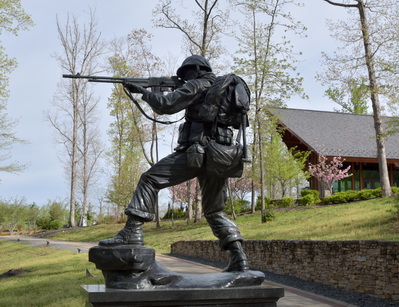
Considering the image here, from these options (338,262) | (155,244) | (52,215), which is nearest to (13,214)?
(52,215)

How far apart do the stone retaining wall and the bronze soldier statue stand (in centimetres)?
430

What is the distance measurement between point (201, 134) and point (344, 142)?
28.1m

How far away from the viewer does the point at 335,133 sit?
32.3 metres

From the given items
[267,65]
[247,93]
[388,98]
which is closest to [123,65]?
[267,65]

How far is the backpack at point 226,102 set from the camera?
4980 millimetres

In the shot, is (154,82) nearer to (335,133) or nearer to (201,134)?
(201,134)

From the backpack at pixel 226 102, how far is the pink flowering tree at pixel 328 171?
23.6 meters

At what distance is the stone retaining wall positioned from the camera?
318 inches

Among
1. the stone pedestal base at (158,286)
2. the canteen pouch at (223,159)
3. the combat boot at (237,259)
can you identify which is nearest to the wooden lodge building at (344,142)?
the canteen pouch at (223,159)

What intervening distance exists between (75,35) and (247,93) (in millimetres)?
32970

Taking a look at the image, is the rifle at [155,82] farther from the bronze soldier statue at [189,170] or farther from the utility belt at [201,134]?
the utility belt at [201,134]

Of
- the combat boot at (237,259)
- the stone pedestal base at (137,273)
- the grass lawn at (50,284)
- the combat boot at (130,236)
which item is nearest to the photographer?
the stone pedestal base at (137,273)

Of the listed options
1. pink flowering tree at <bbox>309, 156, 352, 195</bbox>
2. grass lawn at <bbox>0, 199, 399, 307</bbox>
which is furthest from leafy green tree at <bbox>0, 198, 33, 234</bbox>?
pink flowering tree at <bbox>309, 156, 352, 195</bbox>

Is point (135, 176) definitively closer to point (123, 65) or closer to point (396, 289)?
point (123, 65)
